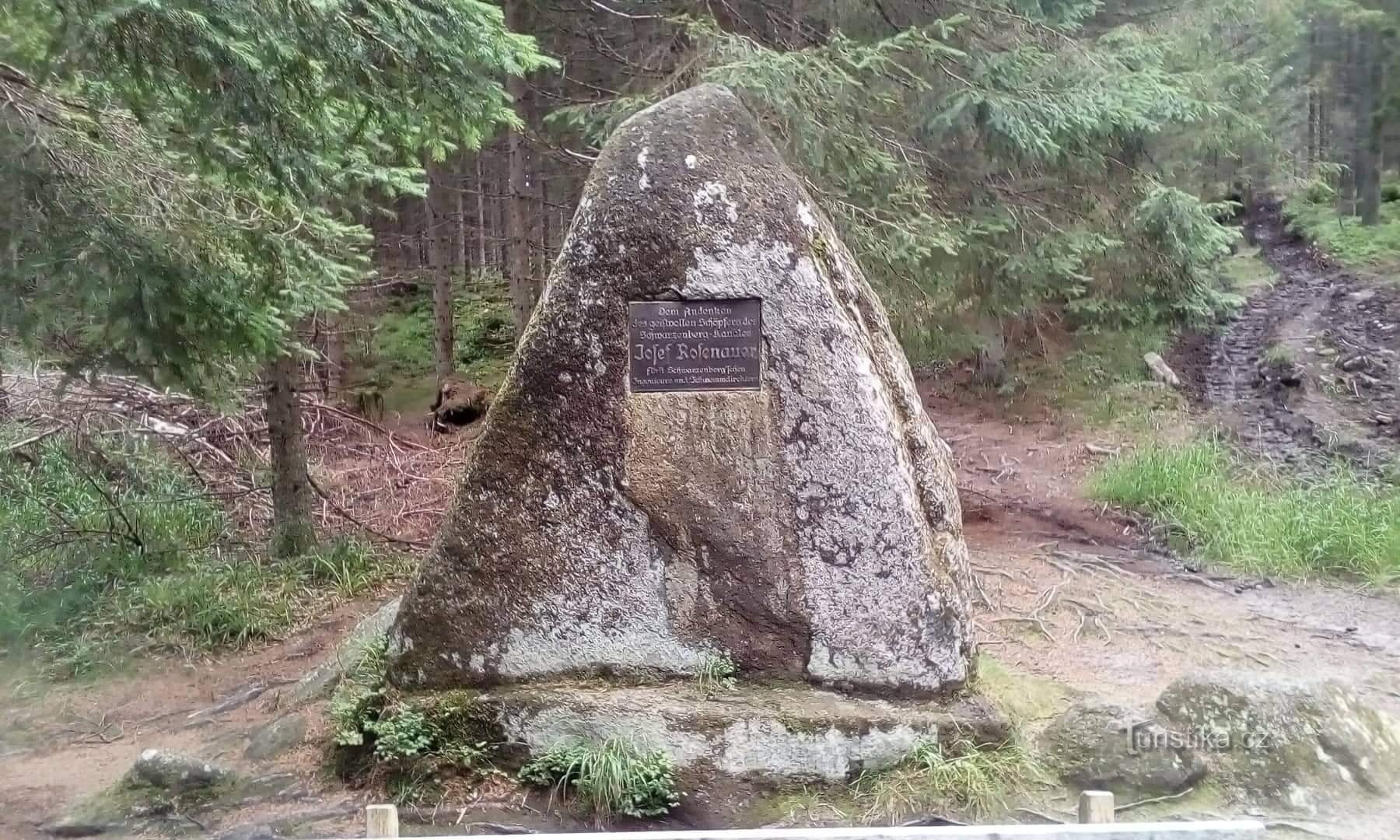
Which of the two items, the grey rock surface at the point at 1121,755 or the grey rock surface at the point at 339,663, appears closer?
the grey rock surface at the point at 1121,755

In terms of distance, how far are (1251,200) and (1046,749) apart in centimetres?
1918

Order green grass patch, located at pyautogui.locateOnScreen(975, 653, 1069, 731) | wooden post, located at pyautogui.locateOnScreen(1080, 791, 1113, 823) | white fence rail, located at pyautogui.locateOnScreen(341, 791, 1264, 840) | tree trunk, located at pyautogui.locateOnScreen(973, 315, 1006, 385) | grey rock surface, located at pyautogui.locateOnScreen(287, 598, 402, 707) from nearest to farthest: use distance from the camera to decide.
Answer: white fence rail, located at pyautogui.locateOnScreen(341, 791, 1264, 840) < wooden post, located at pyautogui.locateOnScreen(1080, 791, 1113, 823) < green grass patch, located at pyautogui.locateOnScreen(975, 653, 1069, 731) < grey rock surface, located at pyautogui.locateOnScreen(287, 598, 402, 707) < tree trunk, located at pyautogui.locateOnScreen(973, 315, 1006, 385)

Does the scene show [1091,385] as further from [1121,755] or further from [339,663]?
[339,663]

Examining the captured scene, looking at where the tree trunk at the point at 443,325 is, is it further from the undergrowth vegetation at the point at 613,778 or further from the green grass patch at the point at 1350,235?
the green grass patch at the point at 1350,235

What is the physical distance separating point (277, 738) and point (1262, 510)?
8.56 m

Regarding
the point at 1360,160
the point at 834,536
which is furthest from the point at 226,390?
the point at 1360,160

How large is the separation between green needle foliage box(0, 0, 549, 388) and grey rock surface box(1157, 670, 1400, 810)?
195 inches

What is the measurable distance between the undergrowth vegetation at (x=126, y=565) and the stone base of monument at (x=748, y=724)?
3979mm

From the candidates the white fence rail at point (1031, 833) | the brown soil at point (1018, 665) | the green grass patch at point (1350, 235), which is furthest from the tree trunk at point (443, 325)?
the green grass patch at point (1350, 235)

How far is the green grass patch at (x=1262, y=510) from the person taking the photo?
8.57 meters

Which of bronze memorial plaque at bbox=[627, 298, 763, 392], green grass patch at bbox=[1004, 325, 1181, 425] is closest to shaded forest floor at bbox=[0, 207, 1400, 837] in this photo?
green grass patch at bbox=[1004, 325, 1181, 425]

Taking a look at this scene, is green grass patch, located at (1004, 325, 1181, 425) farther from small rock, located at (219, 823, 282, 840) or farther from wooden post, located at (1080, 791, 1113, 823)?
small rock, located at (219, 823, 282, 840)

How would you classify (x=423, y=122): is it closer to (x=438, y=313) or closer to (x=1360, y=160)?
(x=438, y=313)

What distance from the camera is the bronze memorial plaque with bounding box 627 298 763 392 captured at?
16.0ft
